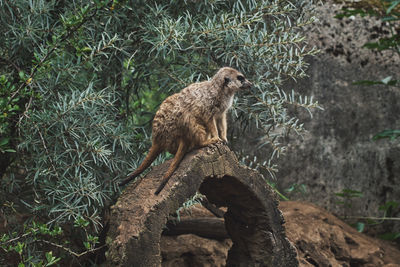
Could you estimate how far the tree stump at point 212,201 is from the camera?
2102mm

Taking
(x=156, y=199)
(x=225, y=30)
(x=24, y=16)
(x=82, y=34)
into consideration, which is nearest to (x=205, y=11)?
(x=225, y=30)

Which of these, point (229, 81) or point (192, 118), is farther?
point (229, 81)

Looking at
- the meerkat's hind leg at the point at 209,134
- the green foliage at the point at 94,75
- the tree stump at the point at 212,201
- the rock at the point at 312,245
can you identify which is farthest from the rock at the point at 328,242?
the meerkat's hind leg at the point at 209,134

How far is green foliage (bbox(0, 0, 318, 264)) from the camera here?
2.76 m

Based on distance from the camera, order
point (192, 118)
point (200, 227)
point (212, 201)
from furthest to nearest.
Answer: point (200, 227) < point (212, 201) < point (192, 118)

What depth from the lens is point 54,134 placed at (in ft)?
9.55

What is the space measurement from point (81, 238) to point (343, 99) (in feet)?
9.07

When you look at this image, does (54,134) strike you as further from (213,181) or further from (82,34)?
(213,181)

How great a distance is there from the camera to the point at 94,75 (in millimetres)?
3053

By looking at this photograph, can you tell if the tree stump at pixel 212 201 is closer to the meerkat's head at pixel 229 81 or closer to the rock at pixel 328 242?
the meerkat's head at pixel 229 81

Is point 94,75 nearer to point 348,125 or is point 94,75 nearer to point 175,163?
point 175,163

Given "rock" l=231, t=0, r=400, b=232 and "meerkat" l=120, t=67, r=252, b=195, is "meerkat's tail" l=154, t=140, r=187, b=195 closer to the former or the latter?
"meerkat" l=120, t=67, r=252, b=195

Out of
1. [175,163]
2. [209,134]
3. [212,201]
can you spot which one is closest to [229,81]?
[209,134]

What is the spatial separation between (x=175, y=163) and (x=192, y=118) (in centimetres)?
27
